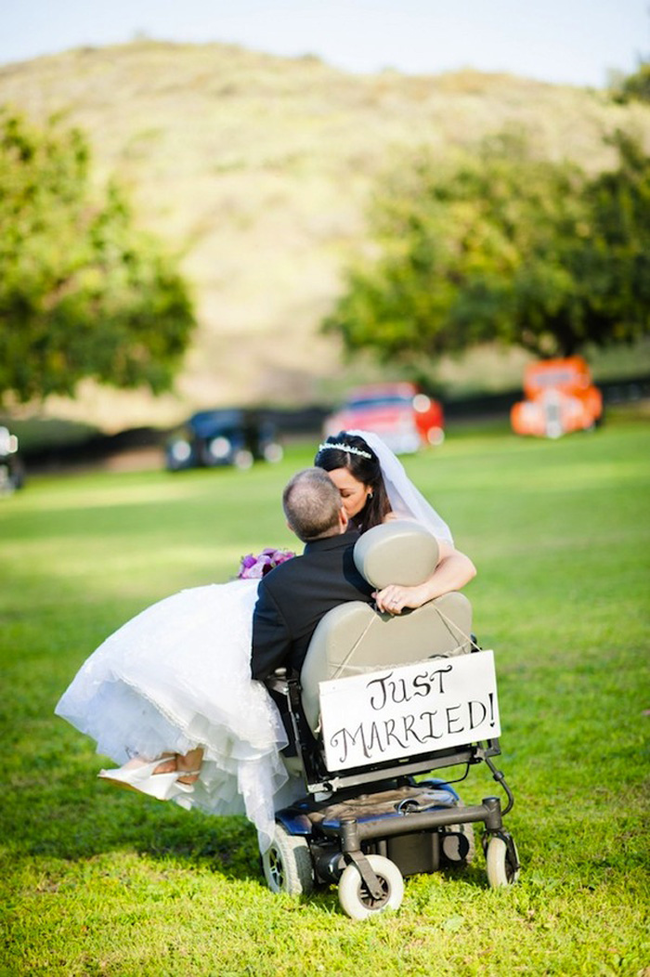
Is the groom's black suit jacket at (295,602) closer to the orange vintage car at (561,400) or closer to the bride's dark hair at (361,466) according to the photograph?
the bride's dark hair at (361,466)

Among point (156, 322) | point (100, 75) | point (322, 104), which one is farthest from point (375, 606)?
point (322, 104)

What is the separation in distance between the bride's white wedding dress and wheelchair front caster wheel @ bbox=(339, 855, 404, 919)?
430mm

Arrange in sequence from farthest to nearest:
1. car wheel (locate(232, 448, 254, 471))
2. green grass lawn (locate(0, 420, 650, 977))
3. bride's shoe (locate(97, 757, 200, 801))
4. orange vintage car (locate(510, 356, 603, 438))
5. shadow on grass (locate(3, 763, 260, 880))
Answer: orange vintage car (locate(510, 356, 603, 438)) < car wheel (locate(232, 448, 254, 471)) < shadow on grass (locate(3, 763, 260, 880)) < bride's shoe (locate(97, 757, 200, 801)) < green grass lawn (locate(0, 420, 650, 977))

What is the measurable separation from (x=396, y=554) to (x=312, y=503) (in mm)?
385

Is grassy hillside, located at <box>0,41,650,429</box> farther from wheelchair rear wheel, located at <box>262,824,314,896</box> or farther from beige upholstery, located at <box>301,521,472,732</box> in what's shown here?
wheelchair rear wheel, located at <box>262,824,314,896</box>

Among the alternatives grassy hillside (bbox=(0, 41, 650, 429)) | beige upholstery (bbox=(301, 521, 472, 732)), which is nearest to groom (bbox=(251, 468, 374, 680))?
beige upholstery (bbox=(301, 521, 472, 732))

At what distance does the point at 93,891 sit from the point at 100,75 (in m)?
106

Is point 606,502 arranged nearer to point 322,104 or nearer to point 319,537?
point 319,537

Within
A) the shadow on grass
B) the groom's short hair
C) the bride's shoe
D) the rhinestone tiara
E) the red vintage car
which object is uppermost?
the rhinestone tiara

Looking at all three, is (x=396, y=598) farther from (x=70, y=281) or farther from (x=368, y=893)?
(x=70, y=281)

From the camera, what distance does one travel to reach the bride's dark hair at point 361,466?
4.55 meters

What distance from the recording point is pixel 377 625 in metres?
4.04

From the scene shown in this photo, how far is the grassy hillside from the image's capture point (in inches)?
2648

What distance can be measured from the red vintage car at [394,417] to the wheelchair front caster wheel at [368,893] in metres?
26.2
